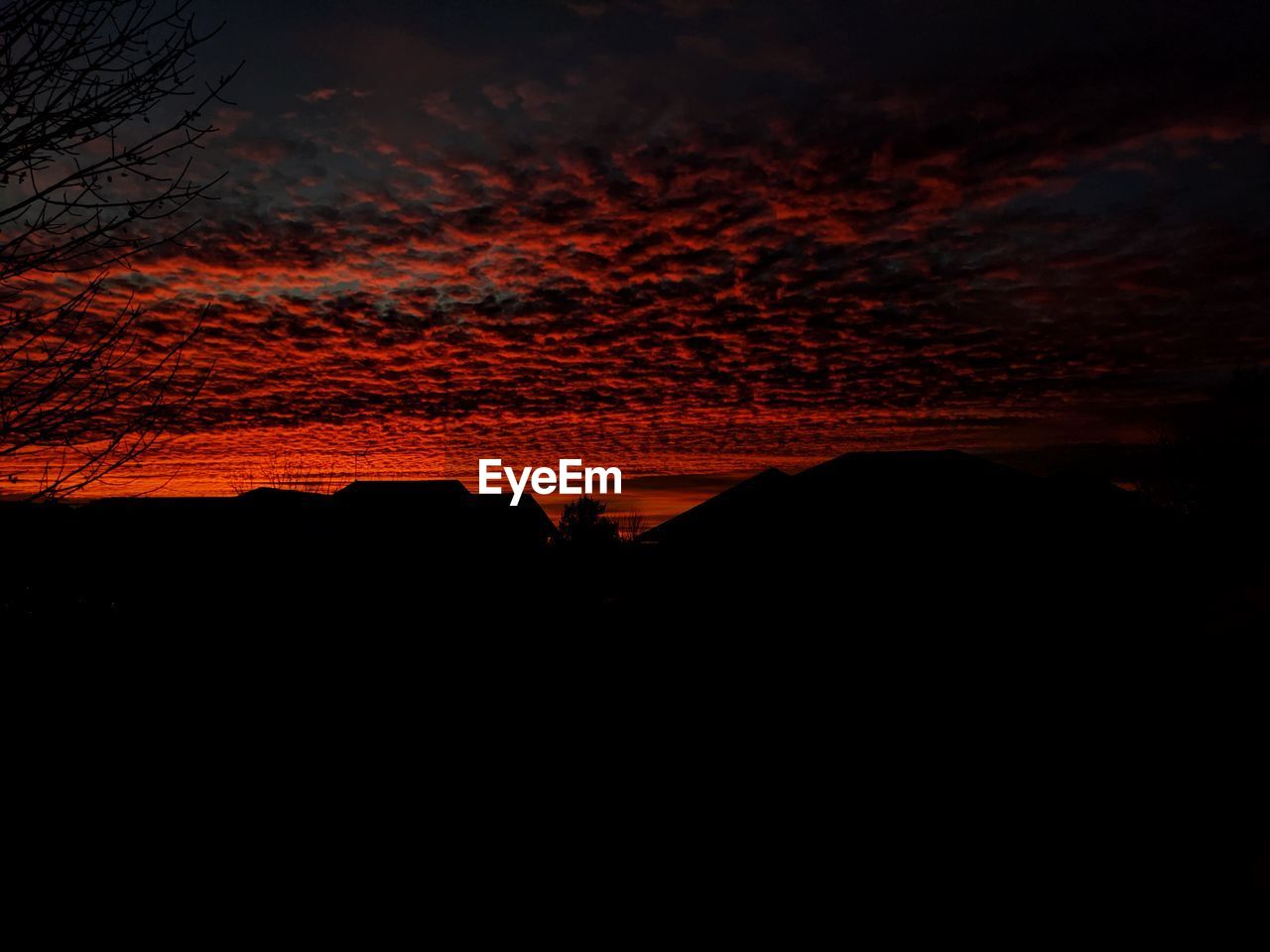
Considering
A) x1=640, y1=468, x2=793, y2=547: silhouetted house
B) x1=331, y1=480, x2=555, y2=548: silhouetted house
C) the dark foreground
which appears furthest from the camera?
x1=331, y1=480, x2=555, y2=548: silhouetted house

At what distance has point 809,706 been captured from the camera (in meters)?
14.2

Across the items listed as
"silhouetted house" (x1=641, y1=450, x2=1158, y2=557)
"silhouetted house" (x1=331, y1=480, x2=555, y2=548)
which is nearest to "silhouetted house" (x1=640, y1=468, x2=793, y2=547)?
"silhouetted house" (x1=641, y1=450, x2=1158, y2=557)

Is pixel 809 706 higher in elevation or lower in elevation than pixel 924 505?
lower

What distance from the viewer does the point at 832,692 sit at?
14.8m

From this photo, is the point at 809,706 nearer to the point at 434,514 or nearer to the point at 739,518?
the point at 739,518

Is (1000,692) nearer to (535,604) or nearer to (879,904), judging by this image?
(879,904)

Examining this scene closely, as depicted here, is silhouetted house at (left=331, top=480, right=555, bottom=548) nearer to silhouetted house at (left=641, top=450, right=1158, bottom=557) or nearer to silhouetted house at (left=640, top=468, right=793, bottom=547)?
silhouetted house at (left=640, top=468, right=793, bottom=547)

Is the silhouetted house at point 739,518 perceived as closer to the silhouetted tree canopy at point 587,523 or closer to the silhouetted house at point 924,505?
the silhouetted house at point 924,505

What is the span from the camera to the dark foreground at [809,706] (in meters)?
4.82

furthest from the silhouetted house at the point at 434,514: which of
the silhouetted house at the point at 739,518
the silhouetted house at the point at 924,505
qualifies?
the silhouetted house at the point at 924,505

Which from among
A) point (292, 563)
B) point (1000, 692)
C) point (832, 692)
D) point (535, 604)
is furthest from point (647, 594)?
point (292, 563)

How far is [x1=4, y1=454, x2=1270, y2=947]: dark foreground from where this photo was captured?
4824 mm

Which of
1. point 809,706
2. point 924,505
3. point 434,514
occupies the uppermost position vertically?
point 434,514

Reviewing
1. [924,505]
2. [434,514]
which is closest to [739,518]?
[924,505]
